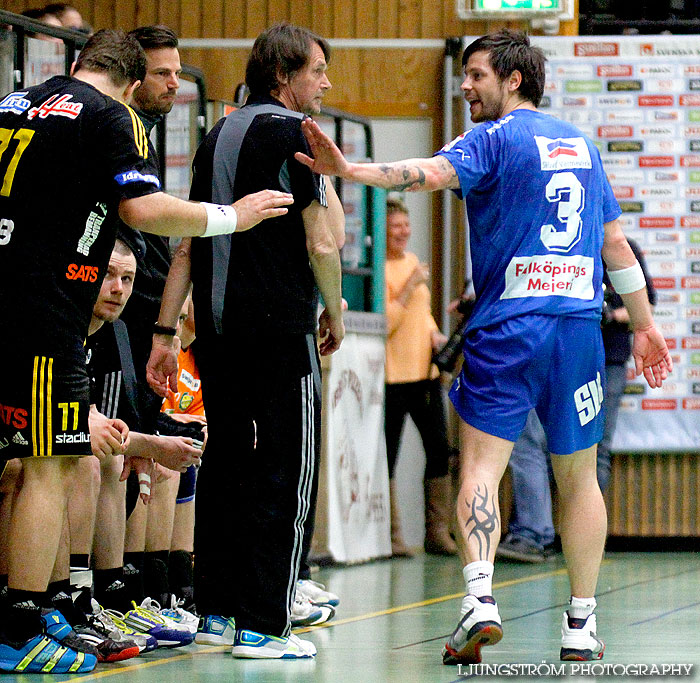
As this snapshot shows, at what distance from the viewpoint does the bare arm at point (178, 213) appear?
156 inches

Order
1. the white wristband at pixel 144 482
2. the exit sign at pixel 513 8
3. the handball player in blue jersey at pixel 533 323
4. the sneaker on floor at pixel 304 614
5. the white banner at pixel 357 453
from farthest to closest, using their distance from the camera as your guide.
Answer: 1. the exit sign at pixel 513 8
2. the white banner at pixel 357 453
3. the sneaker on floor at pixel 304 614
4. the white wristband at pixel 144 482
5. the handball player in blue jersey at pixel 533 323

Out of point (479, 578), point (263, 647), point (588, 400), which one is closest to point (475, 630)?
point (479, 578)

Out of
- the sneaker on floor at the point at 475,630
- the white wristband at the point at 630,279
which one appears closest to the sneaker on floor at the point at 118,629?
the sneaker on floor at the point at 475,630

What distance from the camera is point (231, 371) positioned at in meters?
4.31

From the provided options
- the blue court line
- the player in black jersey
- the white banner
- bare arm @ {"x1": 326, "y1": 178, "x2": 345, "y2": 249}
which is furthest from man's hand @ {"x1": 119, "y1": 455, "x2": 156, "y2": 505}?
the white banner

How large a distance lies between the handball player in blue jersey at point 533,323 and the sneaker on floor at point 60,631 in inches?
42.9

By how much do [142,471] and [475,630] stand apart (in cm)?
139

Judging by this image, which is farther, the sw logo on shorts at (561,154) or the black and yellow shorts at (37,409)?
the sw logo on shorts at (561,154)

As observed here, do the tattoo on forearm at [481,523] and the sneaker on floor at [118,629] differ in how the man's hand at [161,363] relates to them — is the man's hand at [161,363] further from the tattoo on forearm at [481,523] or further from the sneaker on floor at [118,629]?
the tattoo on forearm at [481,523]

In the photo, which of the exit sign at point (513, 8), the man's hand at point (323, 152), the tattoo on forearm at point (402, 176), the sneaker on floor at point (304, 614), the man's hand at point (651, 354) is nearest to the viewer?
the man's hand at point (323, 152)

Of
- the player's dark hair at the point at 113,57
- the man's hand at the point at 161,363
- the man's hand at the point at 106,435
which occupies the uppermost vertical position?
the player's dark hair at the point at 113,57

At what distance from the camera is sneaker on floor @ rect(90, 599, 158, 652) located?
438 centimetres

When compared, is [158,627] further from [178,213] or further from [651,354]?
[651,354]

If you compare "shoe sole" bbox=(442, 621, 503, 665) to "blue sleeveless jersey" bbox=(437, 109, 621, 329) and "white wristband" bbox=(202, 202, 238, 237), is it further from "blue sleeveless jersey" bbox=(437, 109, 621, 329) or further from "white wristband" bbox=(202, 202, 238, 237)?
"white wristband" bbox=(202, 202, 238, 237)
